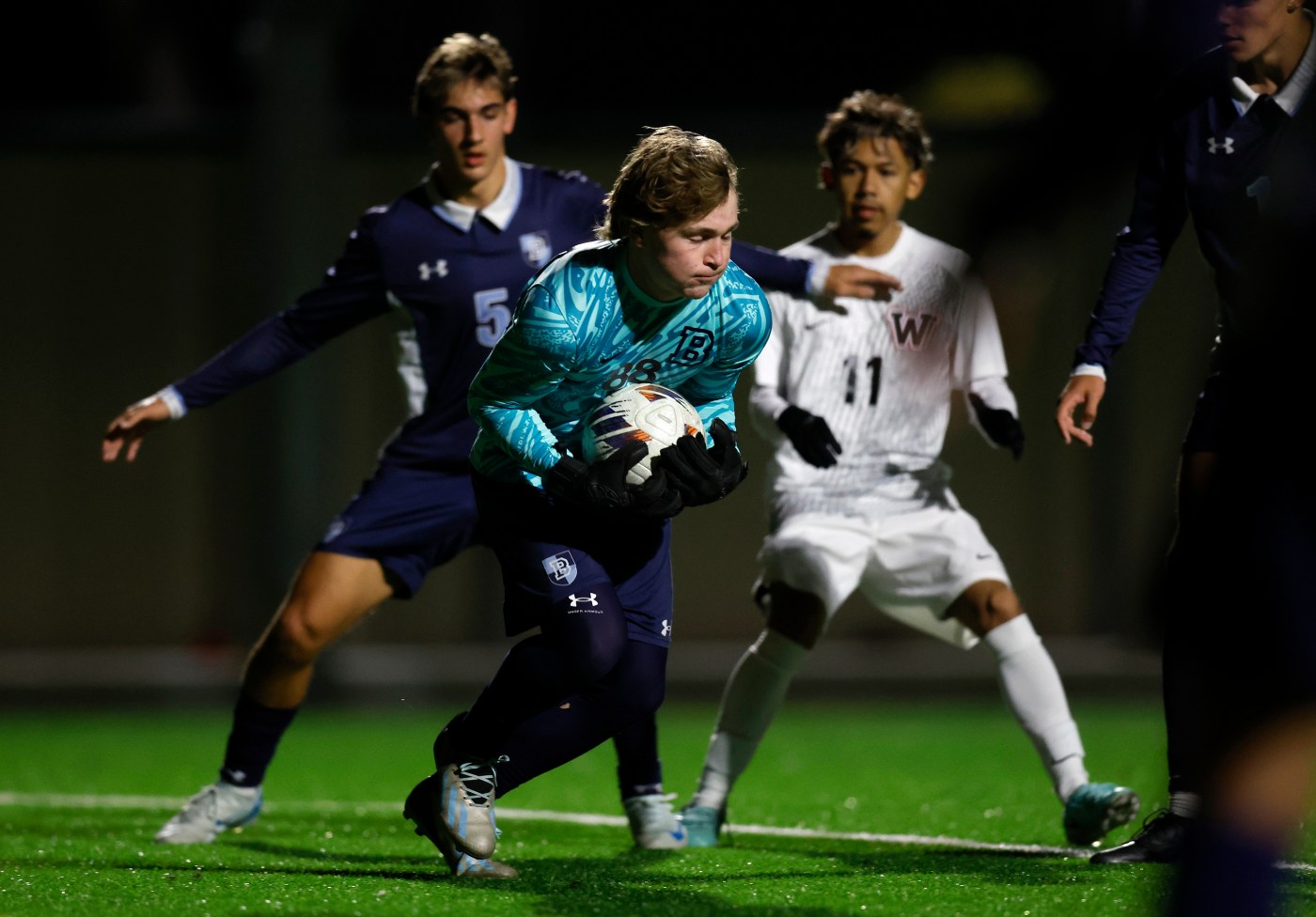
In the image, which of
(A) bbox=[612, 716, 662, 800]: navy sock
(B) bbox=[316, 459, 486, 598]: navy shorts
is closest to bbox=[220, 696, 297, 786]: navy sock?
(B) bbox=[316, 459, 486, 598]: navy shorts

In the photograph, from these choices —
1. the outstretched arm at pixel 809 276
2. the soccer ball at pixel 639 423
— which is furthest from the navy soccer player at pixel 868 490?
the soccer ball at pixel 639 423

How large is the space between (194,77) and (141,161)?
82.2 inches

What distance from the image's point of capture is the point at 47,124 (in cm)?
1217

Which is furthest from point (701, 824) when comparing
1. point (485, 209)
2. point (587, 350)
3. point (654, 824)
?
point (485, 209)

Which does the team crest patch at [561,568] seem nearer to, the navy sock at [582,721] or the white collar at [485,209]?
the navy sock at [582,721]

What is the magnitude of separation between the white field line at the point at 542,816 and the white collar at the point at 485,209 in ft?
6.34

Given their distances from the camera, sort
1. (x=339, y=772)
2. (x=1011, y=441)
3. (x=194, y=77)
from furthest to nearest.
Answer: (x=194, y=77)
(x=339, y=772)
(x=1011, y=441)

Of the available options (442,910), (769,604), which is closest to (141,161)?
(769,604)

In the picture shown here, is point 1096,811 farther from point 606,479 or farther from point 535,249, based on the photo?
point 535,249

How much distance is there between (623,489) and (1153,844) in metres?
1.61

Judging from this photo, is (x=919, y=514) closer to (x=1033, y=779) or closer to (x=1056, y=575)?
(x=1033, y=779)

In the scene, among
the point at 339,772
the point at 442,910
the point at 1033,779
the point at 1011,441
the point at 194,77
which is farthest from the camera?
the point at 194,77

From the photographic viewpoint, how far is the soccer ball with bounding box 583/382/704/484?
4.05 meters

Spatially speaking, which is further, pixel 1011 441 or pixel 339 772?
pixel 339 772
